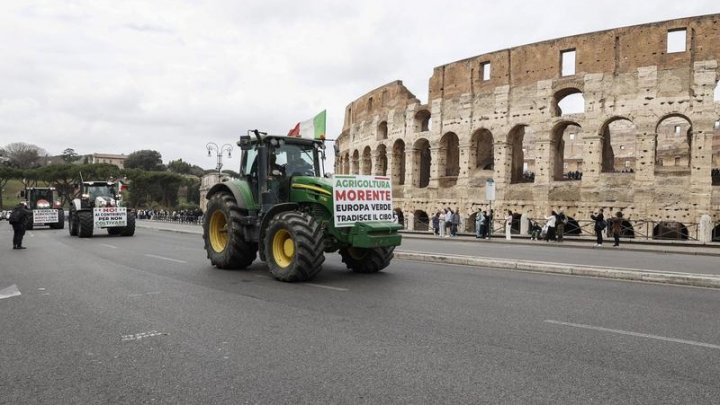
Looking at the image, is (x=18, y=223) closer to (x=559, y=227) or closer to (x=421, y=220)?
(x=559, y=227)

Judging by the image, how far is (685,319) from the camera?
6141 mm

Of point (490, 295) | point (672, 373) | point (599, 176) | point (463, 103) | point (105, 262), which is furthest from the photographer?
point (463, 103)

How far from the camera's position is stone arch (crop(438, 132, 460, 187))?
115ft

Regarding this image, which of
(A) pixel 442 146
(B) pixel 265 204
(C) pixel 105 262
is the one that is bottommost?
(C) pixel 105 262

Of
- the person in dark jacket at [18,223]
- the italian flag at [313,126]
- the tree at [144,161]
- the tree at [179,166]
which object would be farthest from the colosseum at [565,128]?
the tree at [179,166]

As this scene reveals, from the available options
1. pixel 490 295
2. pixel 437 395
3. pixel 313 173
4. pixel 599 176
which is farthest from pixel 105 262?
pixel 599 176

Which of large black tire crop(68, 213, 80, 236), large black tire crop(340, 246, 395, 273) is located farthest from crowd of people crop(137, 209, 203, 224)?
large black tire crop(340, 246, 395, 273)

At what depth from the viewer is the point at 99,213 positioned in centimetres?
2198

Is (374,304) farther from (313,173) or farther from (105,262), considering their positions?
(105,262)

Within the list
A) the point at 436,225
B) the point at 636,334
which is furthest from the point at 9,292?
the point at 436,225

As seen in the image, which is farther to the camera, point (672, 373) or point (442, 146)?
point (442, 146)

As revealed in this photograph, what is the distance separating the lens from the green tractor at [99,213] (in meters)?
21.6

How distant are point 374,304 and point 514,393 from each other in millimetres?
3389

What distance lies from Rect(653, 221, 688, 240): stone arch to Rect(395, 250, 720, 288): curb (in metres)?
16.3
